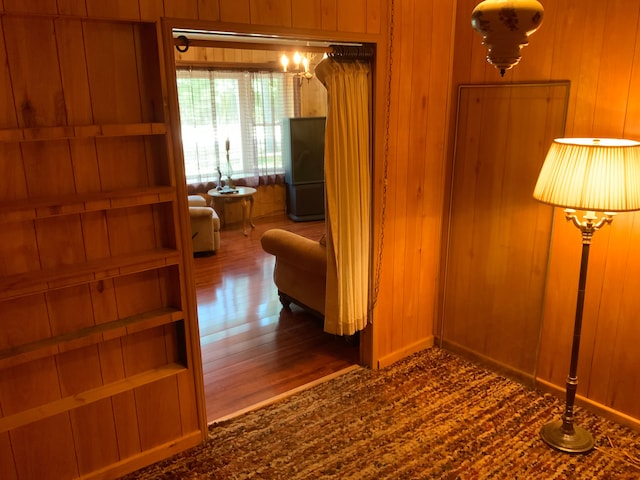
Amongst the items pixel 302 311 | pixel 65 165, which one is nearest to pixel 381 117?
pixel 65 165

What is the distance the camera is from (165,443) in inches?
99.3

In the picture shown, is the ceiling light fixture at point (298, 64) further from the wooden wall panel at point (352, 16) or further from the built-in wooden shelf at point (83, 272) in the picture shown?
the built-in wooden shelf at point (83, 272)

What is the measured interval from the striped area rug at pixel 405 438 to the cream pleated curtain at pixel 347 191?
0.48m

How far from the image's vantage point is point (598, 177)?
2.12 meters

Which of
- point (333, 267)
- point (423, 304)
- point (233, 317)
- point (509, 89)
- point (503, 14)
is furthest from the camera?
point (233, 317)

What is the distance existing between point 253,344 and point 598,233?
7.64ft

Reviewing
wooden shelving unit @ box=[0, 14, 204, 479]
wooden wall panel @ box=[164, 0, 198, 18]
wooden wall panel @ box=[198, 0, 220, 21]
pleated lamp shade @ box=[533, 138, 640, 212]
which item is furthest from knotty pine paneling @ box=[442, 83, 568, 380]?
wooden shelving unit @ box=[0, 14, 204, 479]

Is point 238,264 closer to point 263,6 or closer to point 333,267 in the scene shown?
point 333,267

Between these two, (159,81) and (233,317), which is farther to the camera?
(233,317)

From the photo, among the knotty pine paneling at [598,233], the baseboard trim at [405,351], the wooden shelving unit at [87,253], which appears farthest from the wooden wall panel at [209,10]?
the baseboard trim at [405,351]

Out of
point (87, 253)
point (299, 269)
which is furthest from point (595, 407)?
point (87, 253)

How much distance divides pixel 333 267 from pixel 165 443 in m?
1.31

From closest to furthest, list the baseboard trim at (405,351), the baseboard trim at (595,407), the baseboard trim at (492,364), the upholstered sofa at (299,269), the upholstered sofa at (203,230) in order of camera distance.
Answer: the baseboard trim at (595,407), the baseboard trim at (492,364), the baseboard trim at (405,351), the upholstered sofa at (299,269), the upholstered sofa at (203,230)

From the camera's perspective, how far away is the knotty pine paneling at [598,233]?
2.45 m
